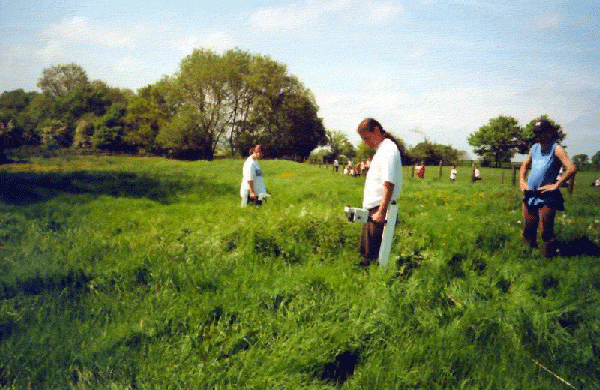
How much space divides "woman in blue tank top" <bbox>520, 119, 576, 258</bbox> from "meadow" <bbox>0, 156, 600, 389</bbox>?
0.49 m

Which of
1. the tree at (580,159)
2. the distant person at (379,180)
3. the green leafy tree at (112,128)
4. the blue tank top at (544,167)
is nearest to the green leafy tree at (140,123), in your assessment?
the green leafy tree at (112,128)

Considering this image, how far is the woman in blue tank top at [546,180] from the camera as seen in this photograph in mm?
4840

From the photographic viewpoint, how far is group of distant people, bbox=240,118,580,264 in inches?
153

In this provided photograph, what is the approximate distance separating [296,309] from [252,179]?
4945mm

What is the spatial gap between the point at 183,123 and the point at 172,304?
13.8 m

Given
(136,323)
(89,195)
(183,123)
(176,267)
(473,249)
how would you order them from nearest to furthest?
(136,323)
(176,267)
(473,249)
(89,195)
(183,123)

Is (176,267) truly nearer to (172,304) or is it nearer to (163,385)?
(172,304)

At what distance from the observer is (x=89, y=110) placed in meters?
51.1

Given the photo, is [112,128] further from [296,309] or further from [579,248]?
[579,248]

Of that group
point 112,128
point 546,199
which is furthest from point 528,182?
point 112,128

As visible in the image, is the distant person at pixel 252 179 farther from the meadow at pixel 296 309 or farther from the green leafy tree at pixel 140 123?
the green leafy tree at pixel 140 123

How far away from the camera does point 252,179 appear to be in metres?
7.91

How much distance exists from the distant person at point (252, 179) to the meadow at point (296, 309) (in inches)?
75.0

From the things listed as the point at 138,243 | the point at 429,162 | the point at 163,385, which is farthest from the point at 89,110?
the point at 163,385
